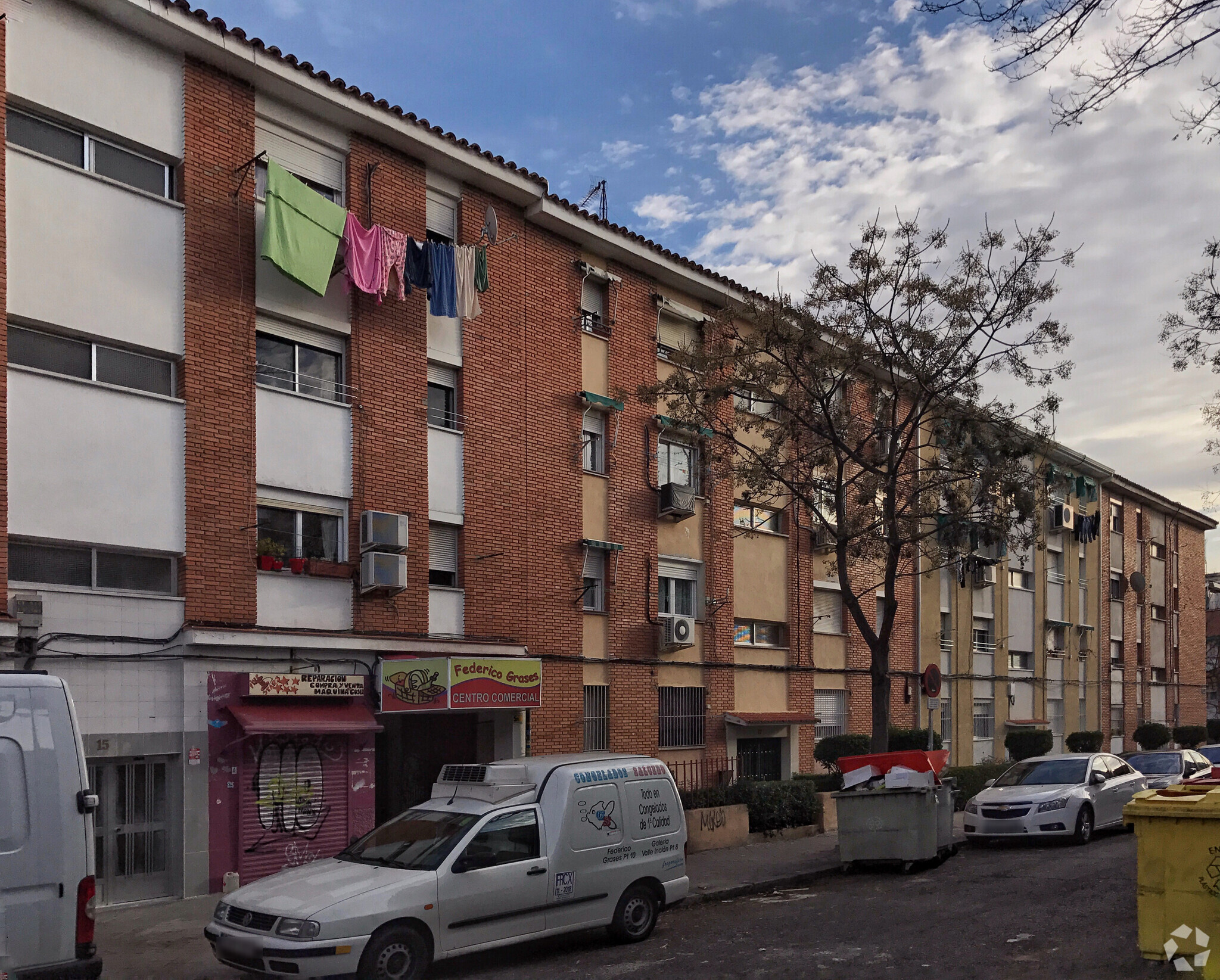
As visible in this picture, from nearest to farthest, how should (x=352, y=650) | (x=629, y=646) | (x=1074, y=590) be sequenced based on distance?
(x=352, y=650) → (x=629, y=646) → (x=1074, y=590)

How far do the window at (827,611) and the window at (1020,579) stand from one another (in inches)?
392

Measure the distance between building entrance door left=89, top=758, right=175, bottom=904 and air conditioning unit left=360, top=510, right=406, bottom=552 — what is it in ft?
12.2

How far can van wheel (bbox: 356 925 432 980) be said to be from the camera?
342 inches

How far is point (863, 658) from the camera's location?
26.4 m

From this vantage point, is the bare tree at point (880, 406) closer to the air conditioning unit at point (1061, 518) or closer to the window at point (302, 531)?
the window at point (302, 531)

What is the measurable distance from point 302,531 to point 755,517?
35.7ft

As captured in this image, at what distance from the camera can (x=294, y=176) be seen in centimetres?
1530

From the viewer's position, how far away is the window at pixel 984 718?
31.5 m

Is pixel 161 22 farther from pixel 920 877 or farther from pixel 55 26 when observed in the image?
pixel 920 877

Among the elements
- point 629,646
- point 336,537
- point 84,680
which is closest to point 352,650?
point 336,537

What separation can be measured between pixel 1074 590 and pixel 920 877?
2536cm

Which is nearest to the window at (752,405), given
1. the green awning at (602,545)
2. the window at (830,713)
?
the green awning at (602,545)

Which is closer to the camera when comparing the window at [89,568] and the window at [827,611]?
the window at [89,568]

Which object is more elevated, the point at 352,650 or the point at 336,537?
the point at 336,537
